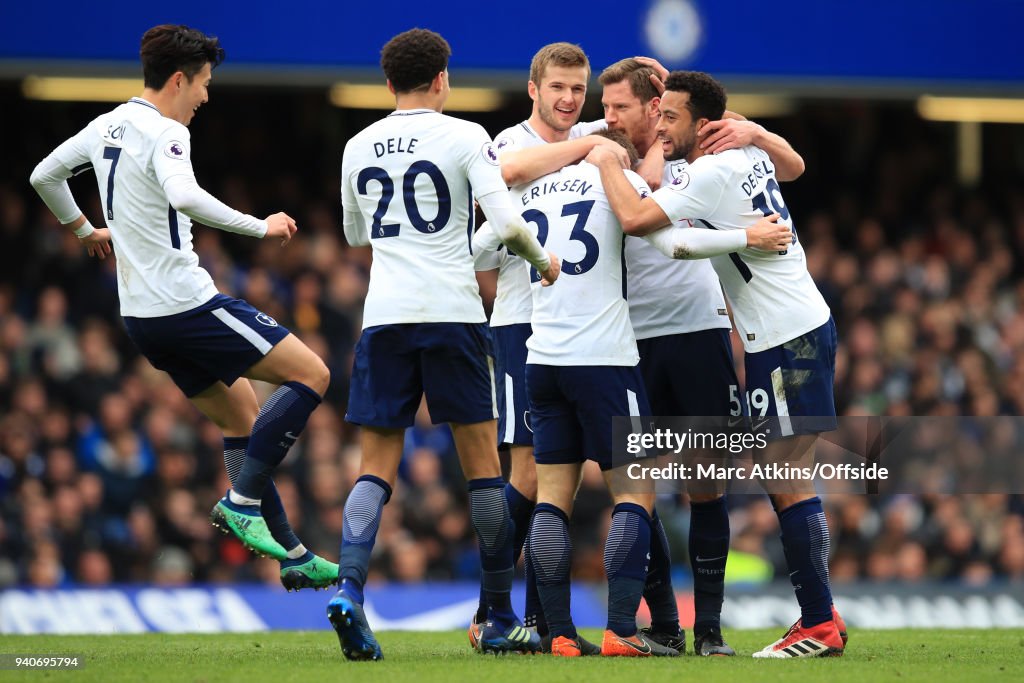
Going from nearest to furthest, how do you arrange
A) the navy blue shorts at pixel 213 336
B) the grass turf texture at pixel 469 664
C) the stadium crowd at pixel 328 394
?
the grass turf texture at pixel 469 664 → the navy blue shorts at pixel 213 336 → the stadium crowd at pixel 328 394

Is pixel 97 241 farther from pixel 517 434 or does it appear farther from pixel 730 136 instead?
pixel 730 136

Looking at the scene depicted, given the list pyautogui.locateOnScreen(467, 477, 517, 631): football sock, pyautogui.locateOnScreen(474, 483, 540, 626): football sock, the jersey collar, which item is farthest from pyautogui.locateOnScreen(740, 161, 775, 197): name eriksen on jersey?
the jersey collar

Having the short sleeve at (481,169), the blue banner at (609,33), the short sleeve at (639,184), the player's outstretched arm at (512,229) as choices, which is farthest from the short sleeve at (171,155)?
the blue banner at (609,33)

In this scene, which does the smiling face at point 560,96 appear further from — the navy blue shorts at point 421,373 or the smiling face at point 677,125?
the navy blue shorts at point 421,373

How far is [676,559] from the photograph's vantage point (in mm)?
13711

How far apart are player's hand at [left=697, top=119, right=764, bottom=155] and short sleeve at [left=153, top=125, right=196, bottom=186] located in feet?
8.03

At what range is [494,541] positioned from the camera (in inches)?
270

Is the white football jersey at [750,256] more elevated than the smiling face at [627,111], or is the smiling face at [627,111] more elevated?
the smiling face at [627,111]

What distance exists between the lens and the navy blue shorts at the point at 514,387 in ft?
24.3

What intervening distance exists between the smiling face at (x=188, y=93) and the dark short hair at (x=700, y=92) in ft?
7.49

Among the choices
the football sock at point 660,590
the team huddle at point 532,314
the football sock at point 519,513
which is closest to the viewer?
the team huddle at point 532,314

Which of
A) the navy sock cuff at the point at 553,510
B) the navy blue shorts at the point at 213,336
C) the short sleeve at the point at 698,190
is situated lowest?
the navy sock cuff at the point at 553,510

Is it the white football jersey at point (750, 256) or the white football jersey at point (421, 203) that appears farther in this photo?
the white football jersey at point (750, 256)

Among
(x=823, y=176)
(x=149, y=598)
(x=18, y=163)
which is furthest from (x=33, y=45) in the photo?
(x=823, y=176)
